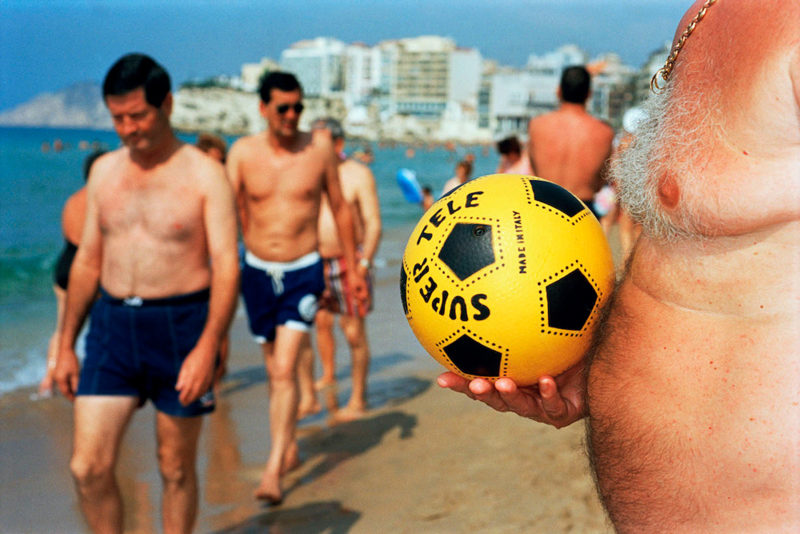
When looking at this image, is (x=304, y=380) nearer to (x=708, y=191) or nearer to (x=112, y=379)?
(x=112, y=379)

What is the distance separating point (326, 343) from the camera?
7379 mm

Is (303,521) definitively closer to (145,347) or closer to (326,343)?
(145,347)

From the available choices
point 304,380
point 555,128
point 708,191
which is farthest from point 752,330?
point 304,380

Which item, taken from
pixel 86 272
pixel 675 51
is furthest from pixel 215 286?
pixel 675 51

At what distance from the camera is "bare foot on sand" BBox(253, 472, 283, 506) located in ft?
16.1

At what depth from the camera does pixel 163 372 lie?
3816 mm

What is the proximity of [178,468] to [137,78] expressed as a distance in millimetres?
1870

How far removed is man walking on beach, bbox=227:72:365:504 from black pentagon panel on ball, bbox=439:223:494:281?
3.20 metres

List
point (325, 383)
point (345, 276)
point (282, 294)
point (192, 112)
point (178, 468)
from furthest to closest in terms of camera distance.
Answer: point (192, 112) < point (325, 383) < point (345, 276) < point (282, 294) < point (178, 468)

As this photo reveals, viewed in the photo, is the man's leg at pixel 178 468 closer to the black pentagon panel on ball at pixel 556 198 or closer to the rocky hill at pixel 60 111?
the black pentagon panel on ball at pixel 556 198

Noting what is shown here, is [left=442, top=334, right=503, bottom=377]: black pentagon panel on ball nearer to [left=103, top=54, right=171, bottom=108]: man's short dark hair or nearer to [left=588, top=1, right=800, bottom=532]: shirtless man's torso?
[left=588, top=1, right=800, bottom=532]: shirtless man's torso

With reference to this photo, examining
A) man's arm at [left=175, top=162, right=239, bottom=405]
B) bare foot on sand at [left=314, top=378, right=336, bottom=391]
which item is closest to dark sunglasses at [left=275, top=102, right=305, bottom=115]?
man's arm at [left=175, top=162, right=239, bottom=405]

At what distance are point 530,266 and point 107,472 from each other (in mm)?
2357

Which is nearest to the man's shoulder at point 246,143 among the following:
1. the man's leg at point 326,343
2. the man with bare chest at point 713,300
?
the man's leg at point 326,343
